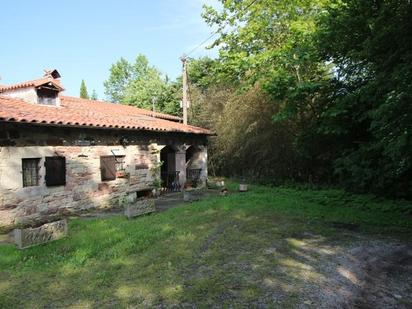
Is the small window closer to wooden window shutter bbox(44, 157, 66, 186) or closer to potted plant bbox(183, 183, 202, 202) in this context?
wooden window shutter bbox(44, 157, 66, 186)

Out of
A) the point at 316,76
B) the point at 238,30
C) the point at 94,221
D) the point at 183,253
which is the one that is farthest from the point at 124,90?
the point at 183,253

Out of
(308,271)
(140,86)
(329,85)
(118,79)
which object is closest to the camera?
(308,271)

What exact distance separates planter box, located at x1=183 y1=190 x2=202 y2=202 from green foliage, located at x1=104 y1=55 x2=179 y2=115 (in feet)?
58.3

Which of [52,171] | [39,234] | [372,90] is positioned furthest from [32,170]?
[372,90]

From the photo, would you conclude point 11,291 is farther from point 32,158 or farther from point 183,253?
point 32,158

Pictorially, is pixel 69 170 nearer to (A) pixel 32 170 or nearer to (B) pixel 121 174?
(A) pixel 32 170

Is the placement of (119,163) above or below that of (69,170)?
above

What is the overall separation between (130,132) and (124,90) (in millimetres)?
37691

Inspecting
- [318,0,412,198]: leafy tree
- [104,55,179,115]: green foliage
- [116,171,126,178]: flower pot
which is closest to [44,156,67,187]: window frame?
[116,171,126,178]: flower pot

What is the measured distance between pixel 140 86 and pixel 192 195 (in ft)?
92.7

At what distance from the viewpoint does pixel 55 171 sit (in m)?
10.8

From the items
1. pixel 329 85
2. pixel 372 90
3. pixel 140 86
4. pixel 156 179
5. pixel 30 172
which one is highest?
pixel 140 86

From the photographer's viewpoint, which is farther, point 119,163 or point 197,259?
point 119,163

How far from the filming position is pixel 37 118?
394 inches
